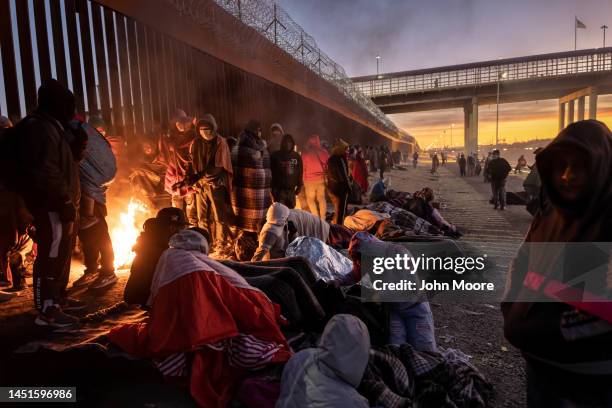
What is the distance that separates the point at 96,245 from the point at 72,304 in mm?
749

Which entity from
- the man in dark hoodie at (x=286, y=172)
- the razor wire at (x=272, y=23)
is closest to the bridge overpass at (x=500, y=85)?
the razor wire at (x=272, y=23)

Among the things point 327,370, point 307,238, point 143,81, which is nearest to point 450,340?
point 307,238

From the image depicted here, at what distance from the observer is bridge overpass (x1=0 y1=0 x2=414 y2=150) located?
15.3ft

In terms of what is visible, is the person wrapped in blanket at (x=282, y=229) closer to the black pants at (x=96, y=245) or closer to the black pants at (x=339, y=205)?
the black pants at (x=96, y=245)

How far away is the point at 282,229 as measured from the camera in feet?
14.0

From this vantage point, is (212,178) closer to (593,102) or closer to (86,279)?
(86,279)

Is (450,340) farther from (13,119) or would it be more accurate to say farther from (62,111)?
(13,119)

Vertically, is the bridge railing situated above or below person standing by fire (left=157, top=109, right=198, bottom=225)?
above

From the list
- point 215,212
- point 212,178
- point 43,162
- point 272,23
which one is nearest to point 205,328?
→ point 43,162

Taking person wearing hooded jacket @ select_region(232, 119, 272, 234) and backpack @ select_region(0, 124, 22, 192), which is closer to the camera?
backpack @ select_region(0, 124, 22, 192)

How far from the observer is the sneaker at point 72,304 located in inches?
150

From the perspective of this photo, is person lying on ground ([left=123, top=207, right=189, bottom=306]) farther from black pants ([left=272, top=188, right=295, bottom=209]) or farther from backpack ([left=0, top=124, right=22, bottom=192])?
black pants ([left=272, top=188, right=295, bottom=209])

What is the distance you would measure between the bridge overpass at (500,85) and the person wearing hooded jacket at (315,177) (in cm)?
3931

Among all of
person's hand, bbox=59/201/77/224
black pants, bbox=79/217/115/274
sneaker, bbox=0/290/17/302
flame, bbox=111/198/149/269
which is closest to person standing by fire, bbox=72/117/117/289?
black pants, bbox=79/217/115/274
